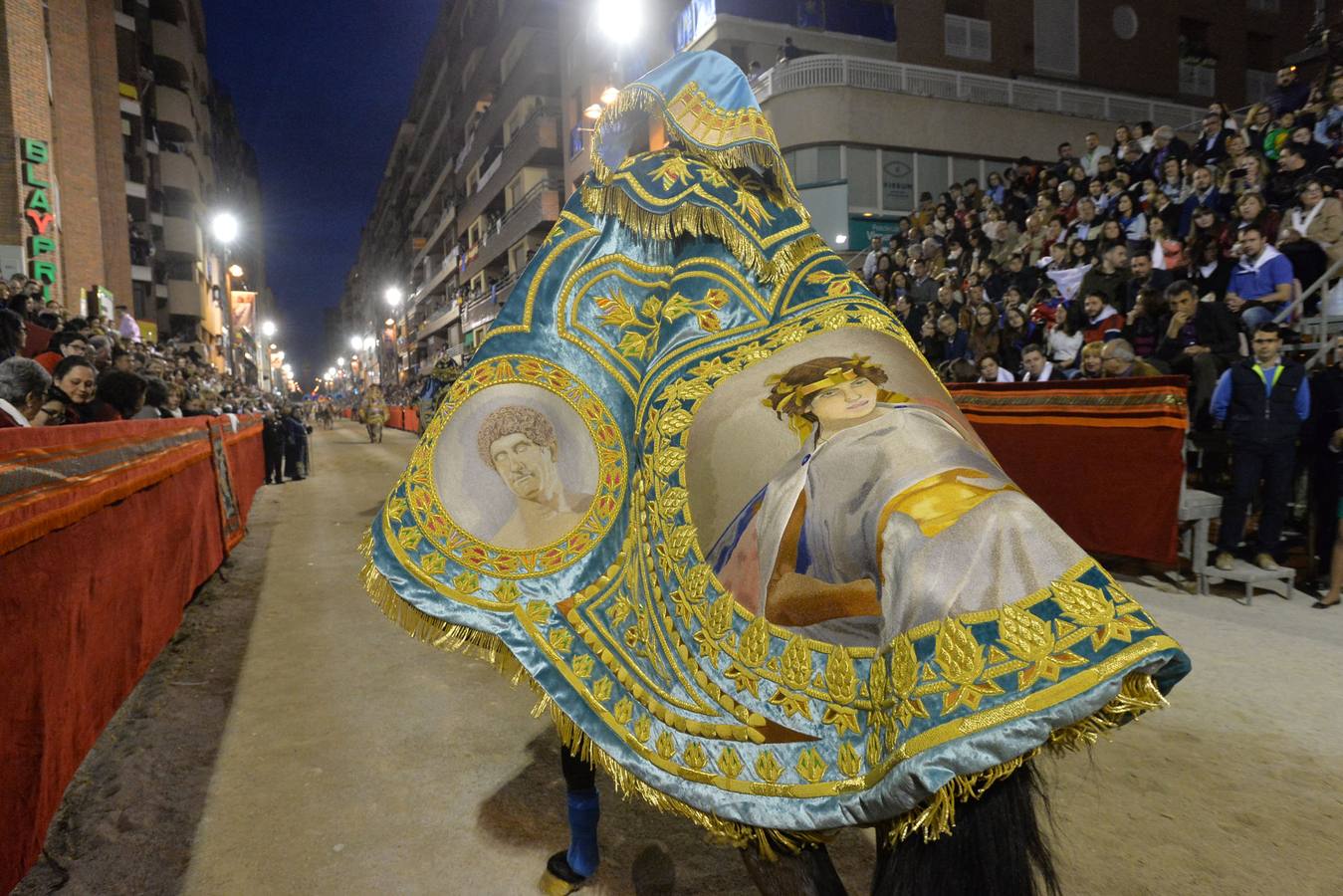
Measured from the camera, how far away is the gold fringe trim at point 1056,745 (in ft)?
3.76

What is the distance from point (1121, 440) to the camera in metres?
5.89

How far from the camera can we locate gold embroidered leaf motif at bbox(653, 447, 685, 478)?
192cm

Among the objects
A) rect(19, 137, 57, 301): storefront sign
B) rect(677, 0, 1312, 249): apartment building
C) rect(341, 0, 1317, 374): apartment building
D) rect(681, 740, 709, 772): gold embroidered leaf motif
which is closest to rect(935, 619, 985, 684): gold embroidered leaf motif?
rect(681, 740, 709, 772): gold embroidered leaf motif

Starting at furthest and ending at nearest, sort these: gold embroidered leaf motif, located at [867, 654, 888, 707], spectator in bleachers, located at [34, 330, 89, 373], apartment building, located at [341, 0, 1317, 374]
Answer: apartment building, located at [341, 0, 1317, 374] → spectator in bleachers, located at [34, 330, 89, 373] → gold embroidered leaf motif, located at [867, 654, 888, 707]

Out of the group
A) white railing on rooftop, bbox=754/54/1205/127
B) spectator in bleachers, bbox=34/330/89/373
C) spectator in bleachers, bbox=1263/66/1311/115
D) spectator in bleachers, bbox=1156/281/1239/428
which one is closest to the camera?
spectator in bleachers, bbox=1156/281/1239/428

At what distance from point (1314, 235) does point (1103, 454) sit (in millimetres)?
3405

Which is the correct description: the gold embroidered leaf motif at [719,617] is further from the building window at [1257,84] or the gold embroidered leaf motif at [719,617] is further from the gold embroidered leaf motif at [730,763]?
Answer: the building window at [1257,84]

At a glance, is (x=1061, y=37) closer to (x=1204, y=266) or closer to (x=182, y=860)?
(x=1204, y=266)

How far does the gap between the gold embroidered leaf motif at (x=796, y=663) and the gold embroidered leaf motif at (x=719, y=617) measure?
16cm

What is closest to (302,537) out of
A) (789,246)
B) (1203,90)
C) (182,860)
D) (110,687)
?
(110,687)

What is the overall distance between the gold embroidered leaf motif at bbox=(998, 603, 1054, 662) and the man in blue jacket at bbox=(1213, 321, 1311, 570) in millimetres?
5675

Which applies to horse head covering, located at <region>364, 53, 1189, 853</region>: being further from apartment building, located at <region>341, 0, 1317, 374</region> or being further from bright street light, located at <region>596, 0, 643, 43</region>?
apartment building, located at <region>341, 0, 1317, 374</region>

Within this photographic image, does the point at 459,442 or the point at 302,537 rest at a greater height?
the point at 459,442

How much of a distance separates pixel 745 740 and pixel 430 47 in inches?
2491
